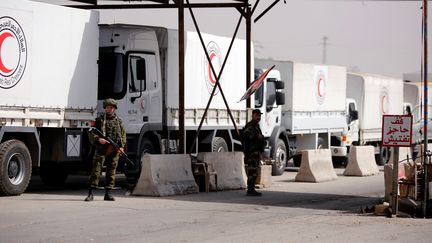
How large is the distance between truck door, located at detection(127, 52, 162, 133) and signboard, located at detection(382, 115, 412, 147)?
8287mm

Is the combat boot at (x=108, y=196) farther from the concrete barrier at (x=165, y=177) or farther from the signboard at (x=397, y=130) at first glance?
the signboard at (x=397, y=130)

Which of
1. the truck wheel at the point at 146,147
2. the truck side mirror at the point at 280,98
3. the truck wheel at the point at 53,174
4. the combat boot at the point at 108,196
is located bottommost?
the combat boot at the point at 108,196

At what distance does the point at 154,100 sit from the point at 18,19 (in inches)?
217

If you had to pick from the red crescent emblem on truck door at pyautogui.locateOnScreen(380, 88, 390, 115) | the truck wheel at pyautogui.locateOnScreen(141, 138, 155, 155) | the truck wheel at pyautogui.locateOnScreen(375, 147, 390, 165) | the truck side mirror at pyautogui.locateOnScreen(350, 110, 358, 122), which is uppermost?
the red crescent emblem on truck door at pyautogui.locateOnScreen(380, 88, 390, 115)

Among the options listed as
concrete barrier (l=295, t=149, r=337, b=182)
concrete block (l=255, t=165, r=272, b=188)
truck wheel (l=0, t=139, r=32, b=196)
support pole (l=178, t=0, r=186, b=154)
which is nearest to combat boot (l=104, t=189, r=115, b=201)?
truck wheel (l=0, t=139, r=32, b=196)

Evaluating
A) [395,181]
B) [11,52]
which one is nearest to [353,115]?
[11,52]

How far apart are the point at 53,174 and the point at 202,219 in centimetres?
866

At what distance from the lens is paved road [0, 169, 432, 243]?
1323 cm

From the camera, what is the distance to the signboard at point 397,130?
53.5 feet

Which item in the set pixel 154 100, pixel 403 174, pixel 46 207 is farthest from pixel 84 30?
pixel 403 174

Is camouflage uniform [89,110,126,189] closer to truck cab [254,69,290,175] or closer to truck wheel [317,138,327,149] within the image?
truck cab [254,69,290,175]

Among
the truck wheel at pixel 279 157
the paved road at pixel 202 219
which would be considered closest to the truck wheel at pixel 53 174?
the paved road at pixel 202 219

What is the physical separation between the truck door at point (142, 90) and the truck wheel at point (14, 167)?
4.07 m

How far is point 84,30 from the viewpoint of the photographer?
70.4 feet
